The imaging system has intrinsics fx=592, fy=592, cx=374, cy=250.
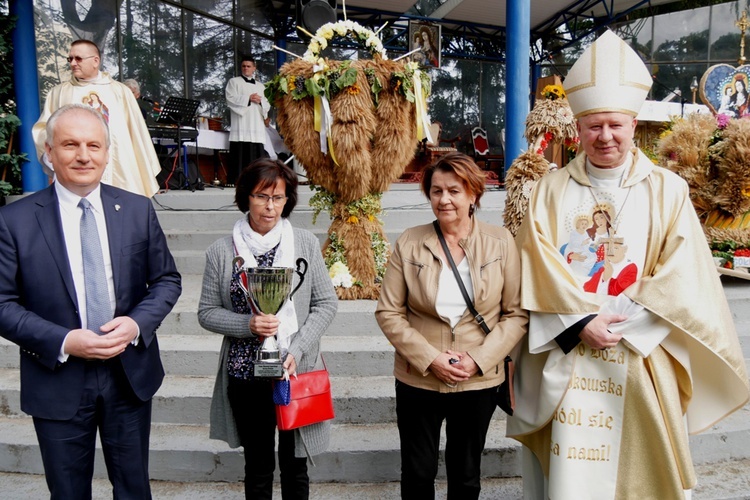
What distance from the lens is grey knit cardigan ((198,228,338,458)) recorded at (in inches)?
94.5

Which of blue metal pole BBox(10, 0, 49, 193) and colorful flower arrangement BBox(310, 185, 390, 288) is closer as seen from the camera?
colorful flower arrangement BBox(310, 185, 390, 288)

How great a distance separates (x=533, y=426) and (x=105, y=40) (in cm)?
950

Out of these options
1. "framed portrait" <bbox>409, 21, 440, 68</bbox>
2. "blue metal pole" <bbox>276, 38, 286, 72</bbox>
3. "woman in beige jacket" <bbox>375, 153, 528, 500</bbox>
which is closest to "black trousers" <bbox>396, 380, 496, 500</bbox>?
"woman in beige jacket" <bbox>375, 153, 528, 500</bbox>

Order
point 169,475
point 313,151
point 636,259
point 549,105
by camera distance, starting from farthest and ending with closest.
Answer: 1. point 313,151
2. point 549,105
3. point 169,475
4. point 636,259

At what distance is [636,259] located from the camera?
7.39ft

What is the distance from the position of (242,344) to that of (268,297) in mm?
354

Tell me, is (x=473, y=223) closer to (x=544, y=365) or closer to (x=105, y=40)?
(x=544, y=365)

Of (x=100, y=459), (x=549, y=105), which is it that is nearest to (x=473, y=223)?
(x=549, y=105)

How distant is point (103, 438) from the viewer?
218 centimetres

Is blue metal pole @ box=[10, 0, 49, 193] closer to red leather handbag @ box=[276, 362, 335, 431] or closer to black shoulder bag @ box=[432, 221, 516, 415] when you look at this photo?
red leather handbag @ box=[276, 362, 335, 431]

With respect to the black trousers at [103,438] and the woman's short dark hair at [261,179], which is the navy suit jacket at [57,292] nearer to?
the black trousers at [103,438]

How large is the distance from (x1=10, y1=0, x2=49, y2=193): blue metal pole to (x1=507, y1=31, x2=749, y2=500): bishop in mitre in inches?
269

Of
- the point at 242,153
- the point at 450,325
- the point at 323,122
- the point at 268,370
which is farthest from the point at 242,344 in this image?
the point at 242,153

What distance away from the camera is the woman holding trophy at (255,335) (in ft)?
7.84
